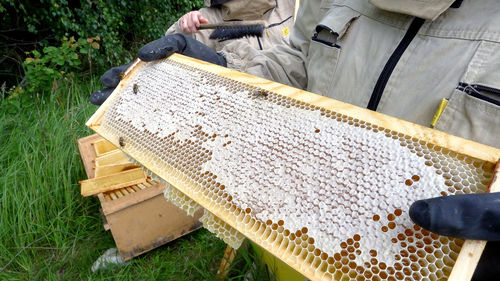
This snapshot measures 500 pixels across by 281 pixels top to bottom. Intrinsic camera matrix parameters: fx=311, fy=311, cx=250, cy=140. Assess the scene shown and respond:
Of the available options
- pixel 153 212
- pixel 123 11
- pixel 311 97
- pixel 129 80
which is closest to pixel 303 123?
pixel 311 97

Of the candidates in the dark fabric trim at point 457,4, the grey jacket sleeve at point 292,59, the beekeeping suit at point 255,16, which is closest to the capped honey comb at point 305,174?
the grey jacket sleeve at point 292,59

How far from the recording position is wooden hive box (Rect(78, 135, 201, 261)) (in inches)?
83.9

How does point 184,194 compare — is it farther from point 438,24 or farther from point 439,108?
point 438,24

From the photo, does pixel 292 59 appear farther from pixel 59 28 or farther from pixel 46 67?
pixel 59 28

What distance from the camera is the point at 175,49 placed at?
1.60 metres

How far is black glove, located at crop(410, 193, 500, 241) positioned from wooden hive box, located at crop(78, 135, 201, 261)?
6.10 feet

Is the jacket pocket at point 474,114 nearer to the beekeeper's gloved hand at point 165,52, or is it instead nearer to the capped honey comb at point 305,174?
the capped honey comb at point 305,174

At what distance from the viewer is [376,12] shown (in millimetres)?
1262

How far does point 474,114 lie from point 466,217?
501 millimetres

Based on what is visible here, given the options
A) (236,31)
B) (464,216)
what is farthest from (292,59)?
(236,31)

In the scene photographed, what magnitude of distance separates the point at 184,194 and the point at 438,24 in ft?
3.48

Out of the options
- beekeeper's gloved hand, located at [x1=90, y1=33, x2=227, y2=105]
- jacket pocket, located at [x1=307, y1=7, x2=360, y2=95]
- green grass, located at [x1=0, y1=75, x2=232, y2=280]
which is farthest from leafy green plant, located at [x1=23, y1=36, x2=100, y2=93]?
jacket pocket, located at [x1=307, y1=7, x2=360, y2=95]

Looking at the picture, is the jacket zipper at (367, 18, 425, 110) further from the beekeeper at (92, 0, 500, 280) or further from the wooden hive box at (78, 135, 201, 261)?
the wooden hive box at (78, 135, 201, 261)

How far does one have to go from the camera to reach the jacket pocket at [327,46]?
4.29 ft
